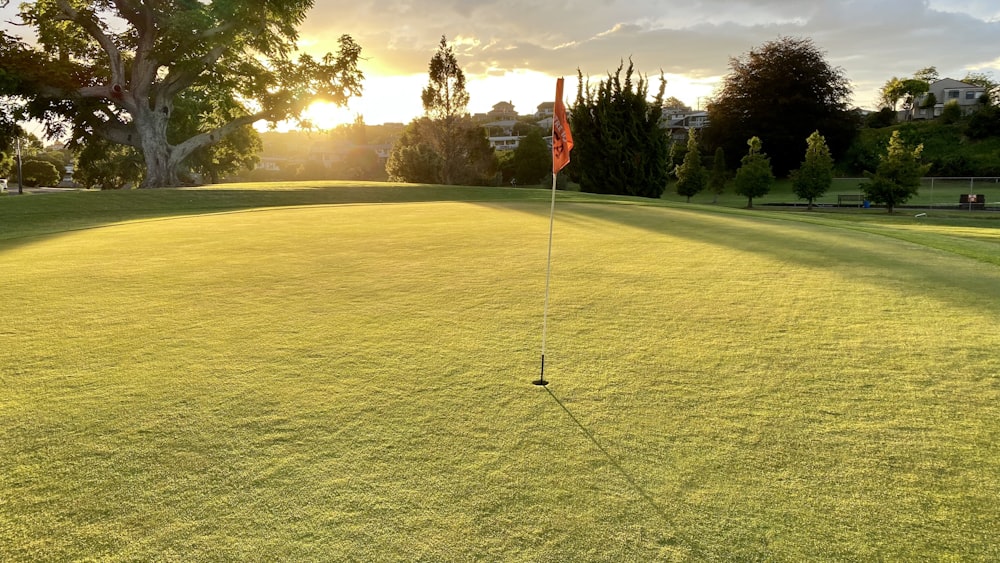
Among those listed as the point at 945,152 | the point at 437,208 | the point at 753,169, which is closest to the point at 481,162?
the point at 753,169

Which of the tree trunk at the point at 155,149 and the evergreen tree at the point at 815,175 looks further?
the evergreen tree at the point at 815,175

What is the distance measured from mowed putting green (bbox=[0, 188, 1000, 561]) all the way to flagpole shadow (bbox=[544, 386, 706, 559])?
0.01 meters

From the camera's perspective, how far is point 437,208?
17.2m

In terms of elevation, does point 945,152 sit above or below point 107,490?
above

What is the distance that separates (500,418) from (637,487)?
926 millimetres

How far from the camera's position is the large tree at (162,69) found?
98.1ft

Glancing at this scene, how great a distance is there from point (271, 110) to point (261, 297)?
36.0 m

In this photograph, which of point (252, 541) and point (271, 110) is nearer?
point (252, 541)

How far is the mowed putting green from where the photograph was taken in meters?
2.33

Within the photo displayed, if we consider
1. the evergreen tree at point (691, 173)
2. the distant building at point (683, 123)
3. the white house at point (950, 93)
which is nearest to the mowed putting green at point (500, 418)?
the evergreen tree at point (691, 173)

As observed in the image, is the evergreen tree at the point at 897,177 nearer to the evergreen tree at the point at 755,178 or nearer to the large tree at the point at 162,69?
the evergreen tree at the point at 755,178

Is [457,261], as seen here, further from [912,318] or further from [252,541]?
[252,541]

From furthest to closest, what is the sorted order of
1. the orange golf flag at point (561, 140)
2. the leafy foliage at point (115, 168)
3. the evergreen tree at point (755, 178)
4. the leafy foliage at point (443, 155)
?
the leafy foliage at point (115, 168)
the leafy foliage at point (443, 155)
the evergreen tree at point (755, 178)
the orange golf flag at point (561, 140)

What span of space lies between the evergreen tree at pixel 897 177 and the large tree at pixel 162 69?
33463 mm
